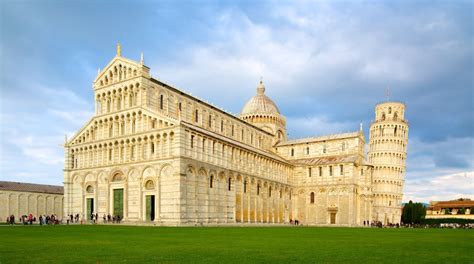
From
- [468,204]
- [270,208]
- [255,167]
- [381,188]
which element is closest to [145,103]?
[255,167]

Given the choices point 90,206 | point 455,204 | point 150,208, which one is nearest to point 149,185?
point 150,208

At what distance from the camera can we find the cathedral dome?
85.4 m

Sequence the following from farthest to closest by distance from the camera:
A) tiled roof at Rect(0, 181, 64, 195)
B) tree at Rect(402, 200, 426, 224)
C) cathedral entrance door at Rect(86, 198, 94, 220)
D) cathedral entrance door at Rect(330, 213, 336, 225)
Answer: tree at Rect(402, 200, 426, 224)
cathedral entrance door at Rect(330, 213, 336, 225)
tiled roof at Rect(0, 181, 64, 195)
cathedral entrance door at Rect(86, 198, 94, 220)

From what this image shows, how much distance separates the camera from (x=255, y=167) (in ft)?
209

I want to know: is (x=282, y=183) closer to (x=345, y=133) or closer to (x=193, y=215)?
(x=345, y=133)

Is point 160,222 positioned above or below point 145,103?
below

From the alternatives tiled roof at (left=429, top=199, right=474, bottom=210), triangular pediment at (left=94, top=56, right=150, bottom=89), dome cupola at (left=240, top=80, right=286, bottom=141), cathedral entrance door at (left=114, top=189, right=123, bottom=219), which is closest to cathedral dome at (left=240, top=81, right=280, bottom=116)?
dome cupola at (left=240, top=80, right=286, bottom=141)

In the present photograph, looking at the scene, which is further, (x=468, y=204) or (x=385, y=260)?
(x=468, y=204)

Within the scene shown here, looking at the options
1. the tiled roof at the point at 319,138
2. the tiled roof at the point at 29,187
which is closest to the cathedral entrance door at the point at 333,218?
the tiled roof at the point at 319,138

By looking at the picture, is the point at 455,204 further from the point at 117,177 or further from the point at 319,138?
the point at 117,177

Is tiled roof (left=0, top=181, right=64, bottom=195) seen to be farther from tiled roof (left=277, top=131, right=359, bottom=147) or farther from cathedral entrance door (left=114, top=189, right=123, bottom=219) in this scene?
tiled roof (left=277, top=131, right=359, bottom=147)

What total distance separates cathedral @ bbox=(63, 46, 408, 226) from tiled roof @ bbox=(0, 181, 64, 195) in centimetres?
1914

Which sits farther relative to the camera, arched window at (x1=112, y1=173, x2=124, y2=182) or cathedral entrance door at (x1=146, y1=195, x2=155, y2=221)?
arched window at (x1=112, y1=173, x2=124, y2=182)

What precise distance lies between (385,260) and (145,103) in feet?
135
